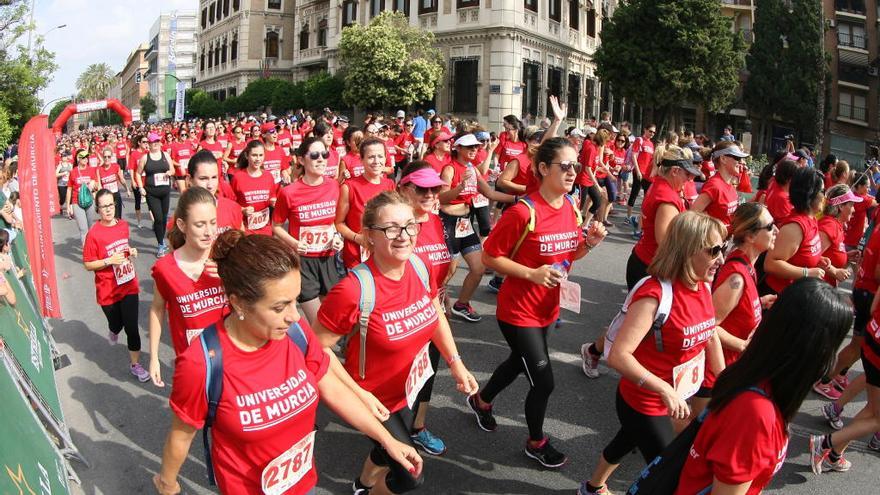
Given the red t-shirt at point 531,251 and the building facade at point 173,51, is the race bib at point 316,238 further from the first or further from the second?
the building facade at point 173,51

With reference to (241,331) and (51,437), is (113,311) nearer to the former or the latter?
(51,437)

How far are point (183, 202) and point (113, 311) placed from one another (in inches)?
99.0

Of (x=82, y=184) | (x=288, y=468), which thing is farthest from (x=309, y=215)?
(x=82, y=184)

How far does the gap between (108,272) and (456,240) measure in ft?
11.1

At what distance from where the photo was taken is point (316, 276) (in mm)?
5391

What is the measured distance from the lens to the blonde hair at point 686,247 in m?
3.03

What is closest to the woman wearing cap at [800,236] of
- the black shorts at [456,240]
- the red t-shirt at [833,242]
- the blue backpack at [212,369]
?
the red t-shirt at [833,242]

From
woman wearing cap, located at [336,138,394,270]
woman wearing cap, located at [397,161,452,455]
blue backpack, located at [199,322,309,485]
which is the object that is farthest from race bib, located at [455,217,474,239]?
blue backpack, located at [199,322,309,485]

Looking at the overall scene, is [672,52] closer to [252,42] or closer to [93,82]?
[252,42]

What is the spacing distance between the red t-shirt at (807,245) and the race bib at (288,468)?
3894 mm

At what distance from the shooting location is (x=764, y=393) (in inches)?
83.7

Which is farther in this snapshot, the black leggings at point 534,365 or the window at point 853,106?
the window at point 853,106

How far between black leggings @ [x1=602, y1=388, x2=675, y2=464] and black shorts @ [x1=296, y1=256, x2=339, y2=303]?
110 inches

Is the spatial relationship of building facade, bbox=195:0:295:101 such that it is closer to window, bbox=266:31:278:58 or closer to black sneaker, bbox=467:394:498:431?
window, bbox=266:31:278:58
